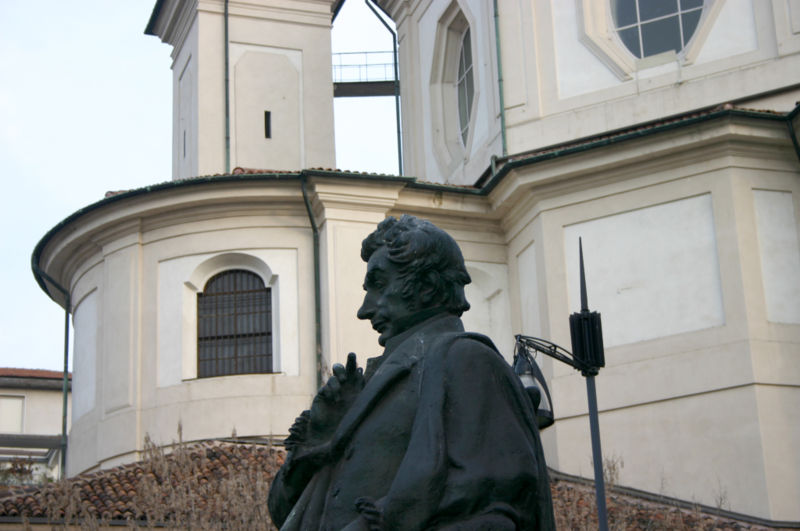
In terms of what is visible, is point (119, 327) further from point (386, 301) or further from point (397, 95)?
point (386, 301)

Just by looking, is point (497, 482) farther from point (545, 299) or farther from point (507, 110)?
point (507, 110)

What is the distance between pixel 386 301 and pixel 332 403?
33 centimetres

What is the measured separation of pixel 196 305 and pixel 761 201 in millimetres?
9211

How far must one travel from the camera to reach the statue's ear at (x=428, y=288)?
4.25 meters

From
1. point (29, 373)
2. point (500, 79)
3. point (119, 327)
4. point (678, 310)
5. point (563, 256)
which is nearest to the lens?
point (678, 310)

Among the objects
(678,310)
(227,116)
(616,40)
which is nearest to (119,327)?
(227,116)

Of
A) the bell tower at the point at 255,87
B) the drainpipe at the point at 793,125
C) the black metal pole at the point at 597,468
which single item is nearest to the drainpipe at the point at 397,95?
the bell tower at the point at 255,87

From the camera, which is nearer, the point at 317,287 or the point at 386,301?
the point at 386,301

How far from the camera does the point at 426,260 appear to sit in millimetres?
4230

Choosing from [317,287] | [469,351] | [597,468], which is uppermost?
[317,287]

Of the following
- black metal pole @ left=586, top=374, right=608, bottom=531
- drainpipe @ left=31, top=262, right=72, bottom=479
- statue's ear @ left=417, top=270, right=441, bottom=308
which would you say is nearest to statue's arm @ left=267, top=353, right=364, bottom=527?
statue's ear @ left=417, top=270, right=441, bottom=308

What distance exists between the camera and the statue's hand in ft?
13.9

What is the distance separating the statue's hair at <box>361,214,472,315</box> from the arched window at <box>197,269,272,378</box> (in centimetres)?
1976

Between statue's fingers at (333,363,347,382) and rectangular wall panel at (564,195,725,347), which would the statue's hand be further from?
rectangular wall panel at (564,195,725,347)
